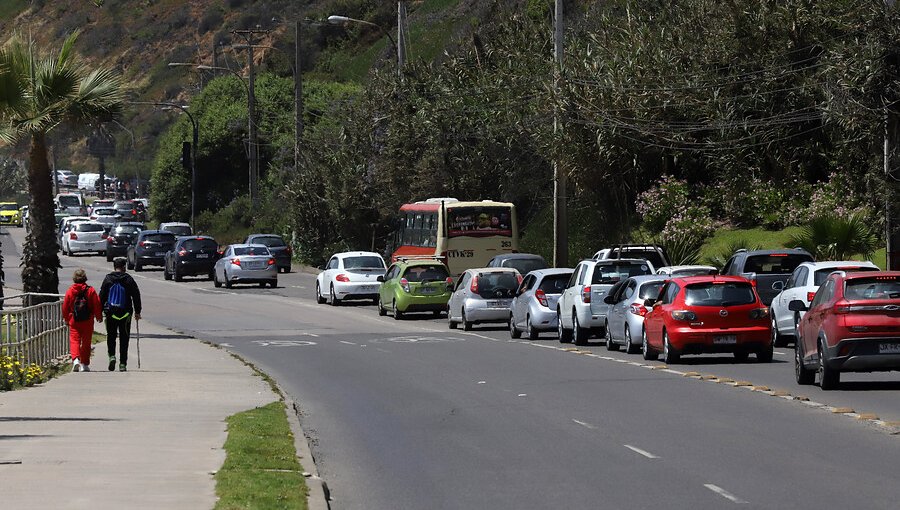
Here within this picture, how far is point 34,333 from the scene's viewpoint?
24.8 meters

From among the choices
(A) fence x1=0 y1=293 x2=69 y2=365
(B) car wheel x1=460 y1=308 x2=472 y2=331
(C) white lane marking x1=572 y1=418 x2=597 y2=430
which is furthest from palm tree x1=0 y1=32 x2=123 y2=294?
(C) white lane marking x1=572 y1=418 x2=597 y2=430

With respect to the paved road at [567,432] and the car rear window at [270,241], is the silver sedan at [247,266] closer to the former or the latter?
the car rear window at [270,241]

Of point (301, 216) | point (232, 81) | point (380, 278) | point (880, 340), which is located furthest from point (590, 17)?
point (880, 340)

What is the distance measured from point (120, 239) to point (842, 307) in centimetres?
6002

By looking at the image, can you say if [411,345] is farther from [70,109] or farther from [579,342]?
[70,109]

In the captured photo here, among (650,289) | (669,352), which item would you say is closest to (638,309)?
(650,289)

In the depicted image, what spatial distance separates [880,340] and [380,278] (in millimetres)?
23517

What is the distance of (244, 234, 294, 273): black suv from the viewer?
6866 centimetres

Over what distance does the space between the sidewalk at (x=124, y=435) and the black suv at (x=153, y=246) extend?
44168mm

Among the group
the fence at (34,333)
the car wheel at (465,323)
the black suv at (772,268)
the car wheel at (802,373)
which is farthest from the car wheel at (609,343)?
the fence at (34,333)

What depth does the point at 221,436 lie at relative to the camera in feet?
51.5

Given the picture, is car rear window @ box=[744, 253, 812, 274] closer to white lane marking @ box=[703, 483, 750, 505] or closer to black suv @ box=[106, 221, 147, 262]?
white lane marking @ box=[703, 483, 750, 505]

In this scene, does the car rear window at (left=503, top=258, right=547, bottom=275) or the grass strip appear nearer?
the grass strip

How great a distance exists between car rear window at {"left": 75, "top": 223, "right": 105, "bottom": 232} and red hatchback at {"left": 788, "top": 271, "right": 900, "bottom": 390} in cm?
6549
